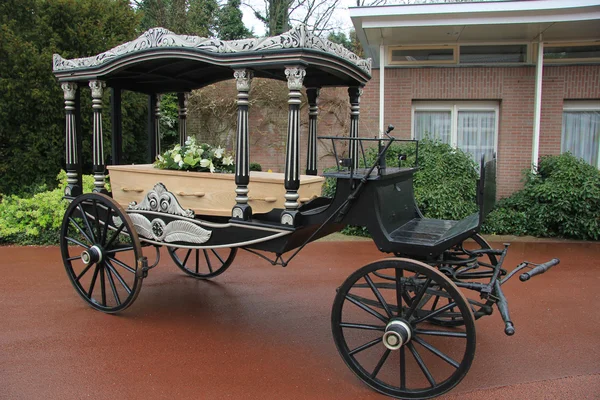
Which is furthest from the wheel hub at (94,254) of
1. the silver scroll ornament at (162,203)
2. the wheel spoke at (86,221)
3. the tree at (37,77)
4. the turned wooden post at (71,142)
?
the tree at (37,77)

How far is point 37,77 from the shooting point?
842cm

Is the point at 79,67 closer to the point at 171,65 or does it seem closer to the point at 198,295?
the point at 171,65

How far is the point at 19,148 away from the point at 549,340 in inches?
340

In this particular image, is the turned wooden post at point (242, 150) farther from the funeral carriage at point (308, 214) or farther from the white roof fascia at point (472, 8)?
the white roof fascia at point (472, 8)

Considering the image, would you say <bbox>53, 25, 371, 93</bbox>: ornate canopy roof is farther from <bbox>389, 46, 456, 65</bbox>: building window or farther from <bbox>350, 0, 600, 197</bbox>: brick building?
<bbox>389, 46, 456, 65</bbox>: building window

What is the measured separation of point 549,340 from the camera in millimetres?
4191

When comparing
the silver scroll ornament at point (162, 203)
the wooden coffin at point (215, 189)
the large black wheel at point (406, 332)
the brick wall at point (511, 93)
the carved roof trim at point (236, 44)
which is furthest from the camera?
the brick wall at point (511, 93)

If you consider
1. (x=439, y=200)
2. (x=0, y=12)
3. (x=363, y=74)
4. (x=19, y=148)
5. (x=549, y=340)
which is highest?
(x=0, y=12)

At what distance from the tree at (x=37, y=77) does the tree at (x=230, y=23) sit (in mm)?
11952

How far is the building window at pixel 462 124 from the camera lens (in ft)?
32.3

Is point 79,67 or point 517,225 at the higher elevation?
point 79,67

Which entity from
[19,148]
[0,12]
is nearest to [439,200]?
→ [19,148]

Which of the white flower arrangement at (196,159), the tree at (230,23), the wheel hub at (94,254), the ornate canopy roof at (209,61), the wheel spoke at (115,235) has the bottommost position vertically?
the wheel hub at (94,254)

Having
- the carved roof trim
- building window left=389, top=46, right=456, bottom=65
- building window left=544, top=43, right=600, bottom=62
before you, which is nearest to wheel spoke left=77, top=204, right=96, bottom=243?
the carved roof trim
